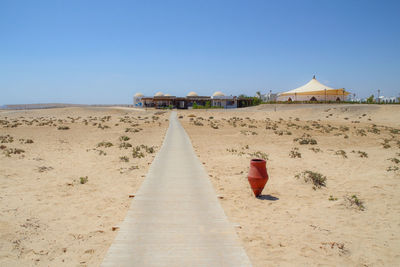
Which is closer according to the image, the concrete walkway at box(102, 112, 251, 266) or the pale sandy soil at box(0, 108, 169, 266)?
the concrete walkway at box(102, 112, 251, 266)

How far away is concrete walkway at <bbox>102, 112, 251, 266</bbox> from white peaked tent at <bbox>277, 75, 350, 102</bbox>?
2294 inches

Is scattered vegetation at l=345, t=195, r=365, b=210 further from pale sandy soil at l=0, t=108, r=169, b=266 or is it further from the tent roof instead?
the tent roof

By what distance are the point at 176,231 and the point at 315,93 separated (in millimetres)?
61668

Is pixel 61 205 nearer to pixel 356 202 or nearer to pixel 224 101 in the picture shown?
pixel 356 202

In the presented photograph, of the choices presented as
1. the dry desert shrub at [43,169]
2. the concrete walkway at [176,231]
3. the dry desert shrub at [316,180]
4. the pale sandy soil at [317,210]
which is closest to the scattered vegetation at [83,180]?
the dry desert shrub at [43,169]

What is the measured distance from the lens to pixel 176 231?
5316 millimetres

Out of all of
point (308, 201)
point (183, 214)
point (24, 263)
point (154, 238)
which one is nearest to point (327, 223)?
point (308, 201)

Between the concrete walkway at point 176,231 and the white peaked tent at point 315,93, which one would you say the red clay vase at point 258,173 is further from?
the white peaked tent at point 315,93

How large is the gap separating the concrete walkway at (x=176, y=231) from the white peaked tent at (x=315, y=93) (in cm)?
5828

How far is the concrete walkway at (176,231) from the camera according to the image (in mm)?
4402

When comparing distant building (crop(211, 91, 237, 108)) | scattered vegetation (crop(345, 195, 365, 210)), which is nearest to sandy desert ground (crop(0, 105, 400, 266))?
scattered vegetation (crop(345, 195, 365, 210))

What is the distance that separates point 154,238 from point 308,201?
15.2 feet

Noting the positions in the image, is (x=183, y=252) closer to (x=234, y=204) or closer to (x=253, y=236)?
(x=253, y=236)

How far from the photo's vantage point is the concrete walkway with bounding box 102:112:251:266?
14.4 feet
